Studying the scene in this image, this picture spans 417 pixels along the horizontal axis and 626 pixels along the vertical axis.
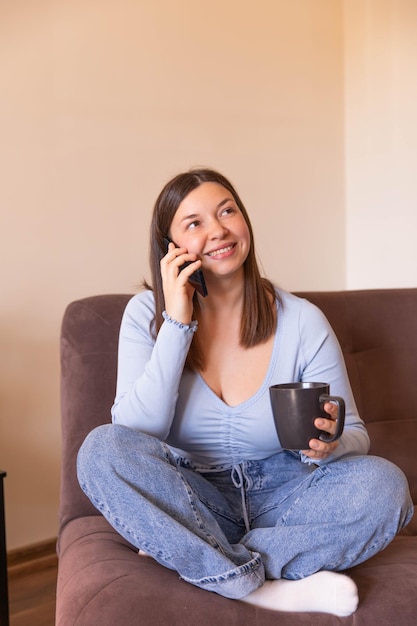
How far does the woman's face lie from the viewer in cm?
160

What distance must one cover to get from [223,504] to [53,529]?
3.80ft

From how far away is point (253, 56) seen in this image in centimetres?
293

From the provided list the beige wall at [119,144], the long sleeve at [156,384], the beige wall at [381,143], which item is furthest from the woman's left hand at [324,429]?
the beige wall at [381,143]

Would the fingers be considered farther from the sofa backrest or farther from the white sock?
the white sock

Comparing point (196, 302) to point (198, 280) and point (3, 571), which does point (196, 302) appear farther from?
point (3, 571)

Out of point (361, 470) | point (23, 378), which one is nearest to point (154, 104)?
point (23, 378)

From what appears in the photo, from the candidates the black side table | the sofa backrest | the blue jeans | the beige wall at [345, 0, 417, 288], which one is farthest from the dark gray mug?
the beige wall at [345, 0, 417, 288]

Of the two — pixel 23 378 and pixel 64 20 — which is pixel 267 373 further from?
pixel 64 20

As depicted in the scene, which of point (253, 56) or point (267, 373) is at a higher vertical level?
point (253, 56)

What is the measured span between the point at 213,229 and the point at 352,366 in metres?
0.61

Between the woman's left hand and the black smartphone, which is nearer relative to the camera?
the woman's left hand

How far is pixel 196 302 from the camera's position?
171 centimetres

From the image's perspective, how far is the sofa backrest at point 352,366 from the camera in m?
1.74

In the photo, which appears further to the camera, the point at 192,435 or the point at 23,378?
the point at 23,378
